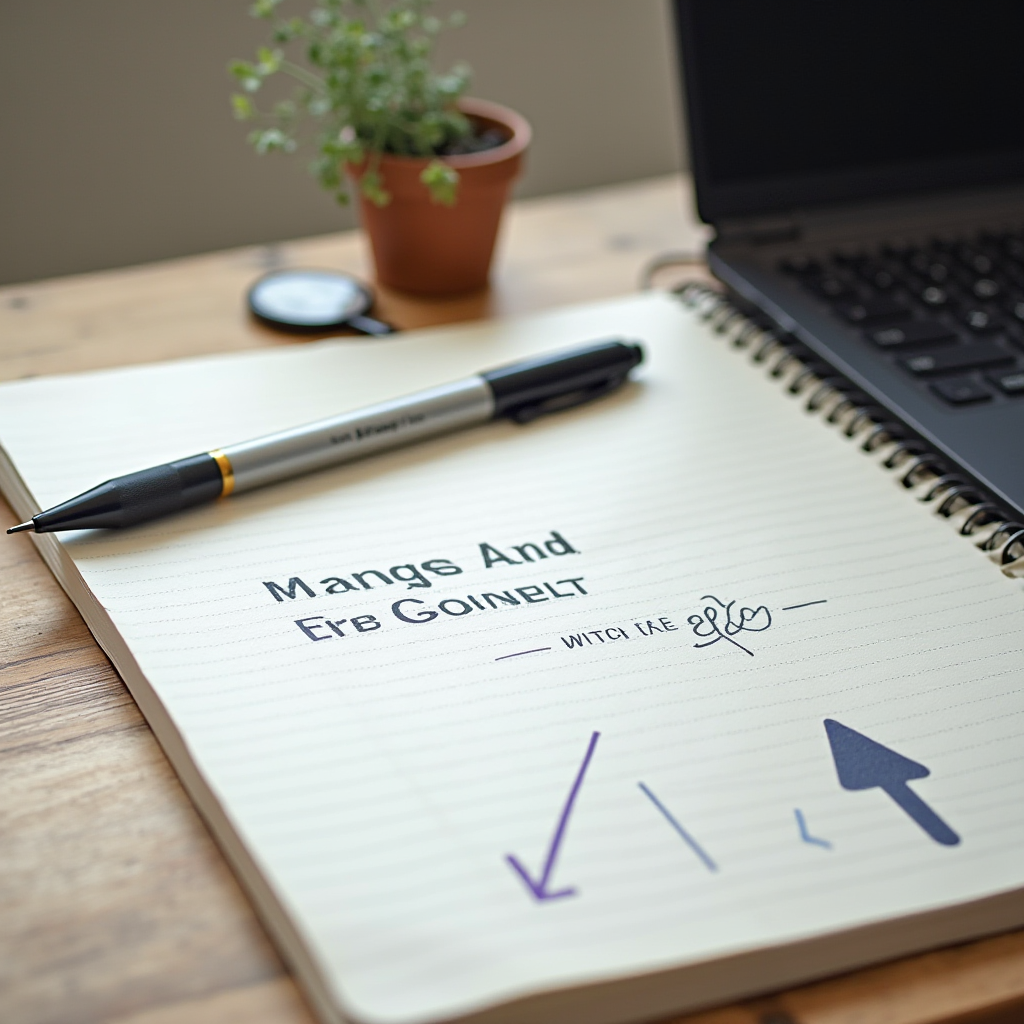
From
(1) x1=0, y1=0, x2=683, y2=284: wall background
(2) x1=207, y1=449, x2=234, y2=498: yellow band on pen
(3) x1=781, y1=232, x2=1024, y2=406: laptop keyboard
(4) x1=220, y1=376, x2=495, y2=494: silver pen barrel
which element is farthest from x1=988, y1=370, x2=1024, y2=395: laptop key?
(1) x1=0, y1=0, x2=683, y2=284: wall background

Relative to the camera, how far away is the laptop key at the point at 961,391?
0.59m

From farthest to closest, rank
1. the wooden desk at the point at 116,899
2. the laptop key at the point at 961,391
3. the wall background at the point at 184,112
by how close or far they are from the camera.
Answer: the wall background at the point at 184,112
the laptop key at the point at 961,391
the wooden desk at the point at 116,899

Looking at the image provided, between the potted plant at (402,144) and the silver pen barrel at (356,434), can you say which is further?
the potted plant at (402,144)

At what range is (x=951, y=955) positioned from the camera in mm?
367

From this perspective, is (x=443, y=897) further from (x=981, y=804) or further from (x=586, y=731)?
(x=981, y=804)

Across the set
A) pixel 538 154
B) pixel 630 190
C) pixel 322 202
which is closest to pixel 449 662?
pixel 630 190

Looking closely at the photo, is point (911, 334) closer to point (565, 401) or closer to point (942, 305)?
point (942, 305)

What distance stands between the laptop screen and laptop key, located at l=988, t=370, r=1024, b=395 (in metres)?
0.20

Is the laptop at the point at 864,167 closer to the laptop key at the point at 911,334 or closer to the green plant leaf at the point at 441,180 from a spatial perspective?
the laptop key at the point at 911,334

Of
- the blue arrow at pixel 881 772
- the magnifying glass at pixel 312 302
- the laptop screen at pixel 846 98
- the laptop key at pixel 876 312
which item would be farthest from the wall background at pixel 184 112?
the blue arrow at pixel 881 772

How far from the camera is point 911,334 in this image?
2.13ft

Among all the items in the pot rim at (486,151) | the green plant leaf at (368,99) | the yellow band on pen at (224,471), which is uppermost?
the green plant leaf at (368,99)

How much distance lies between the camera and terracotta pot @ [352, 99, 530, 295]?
2.36 ft

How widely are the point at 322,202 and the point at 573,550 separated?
1052 mm
